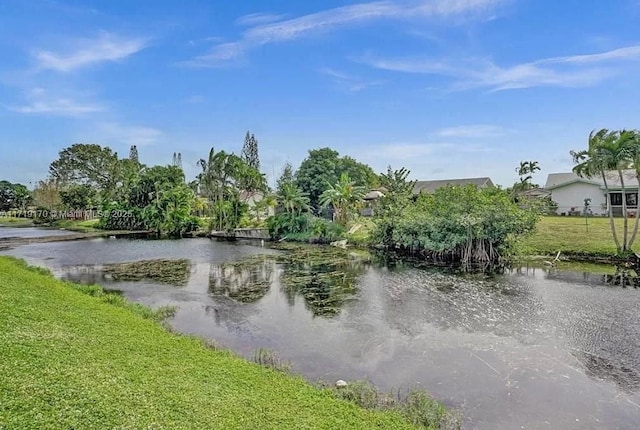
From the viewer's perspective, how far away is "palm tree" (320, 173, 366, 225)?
34.1m

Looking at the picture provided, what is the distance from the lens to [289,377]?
7414 mm

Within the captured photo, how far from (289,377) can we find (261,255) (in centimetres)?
1941

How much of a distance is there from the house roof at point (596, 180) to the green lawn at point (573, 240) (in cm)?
611

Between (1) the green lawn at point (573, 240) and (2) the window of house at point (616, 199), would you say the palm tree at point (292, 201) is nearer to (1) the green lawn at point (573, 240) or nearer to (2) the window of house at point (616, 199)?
(1) the green lawn at point (573, 240)

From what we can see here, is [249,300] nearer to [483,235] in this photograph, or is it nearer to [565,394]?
[565,394]

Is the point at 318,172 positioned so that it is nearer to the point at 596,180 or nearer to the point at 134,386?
the point at 596,180

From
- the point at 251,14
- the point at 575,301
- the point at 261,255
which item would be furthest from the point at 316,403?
the point at 261,255

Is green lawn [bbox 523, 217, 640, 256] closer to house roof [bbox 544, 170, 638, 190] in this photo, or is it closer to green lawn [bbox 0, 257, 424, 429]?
house roof [bbox 544, 170, 638, 190]

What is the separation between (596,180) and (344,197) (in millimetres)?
22651

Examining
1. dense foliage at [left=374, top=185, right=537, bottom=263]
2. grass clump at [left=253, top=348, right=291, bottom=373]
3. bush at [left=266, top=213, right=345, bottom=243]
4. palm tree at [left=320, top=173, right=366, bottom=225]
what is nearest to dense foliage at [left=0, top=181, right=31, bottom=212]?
bush at [left=266, top=213, right=345, bottom=243]

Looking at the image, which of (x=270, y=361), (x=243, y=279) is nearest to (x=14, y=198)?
(x=243, y=279)

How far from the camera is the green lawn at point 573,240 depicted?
2204 cm

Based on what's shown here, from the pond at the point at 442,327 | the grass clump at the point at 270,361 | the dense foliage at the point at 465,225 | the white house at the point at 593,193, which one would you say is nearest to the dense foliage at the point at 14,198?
the pond at the point at 442,327

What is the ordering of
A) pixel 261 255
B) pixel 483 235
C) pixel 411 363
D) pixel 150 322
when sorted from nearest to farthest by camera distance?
pixel 411 363, pixel 150 322, pixel 483 235, pixel 261 255
